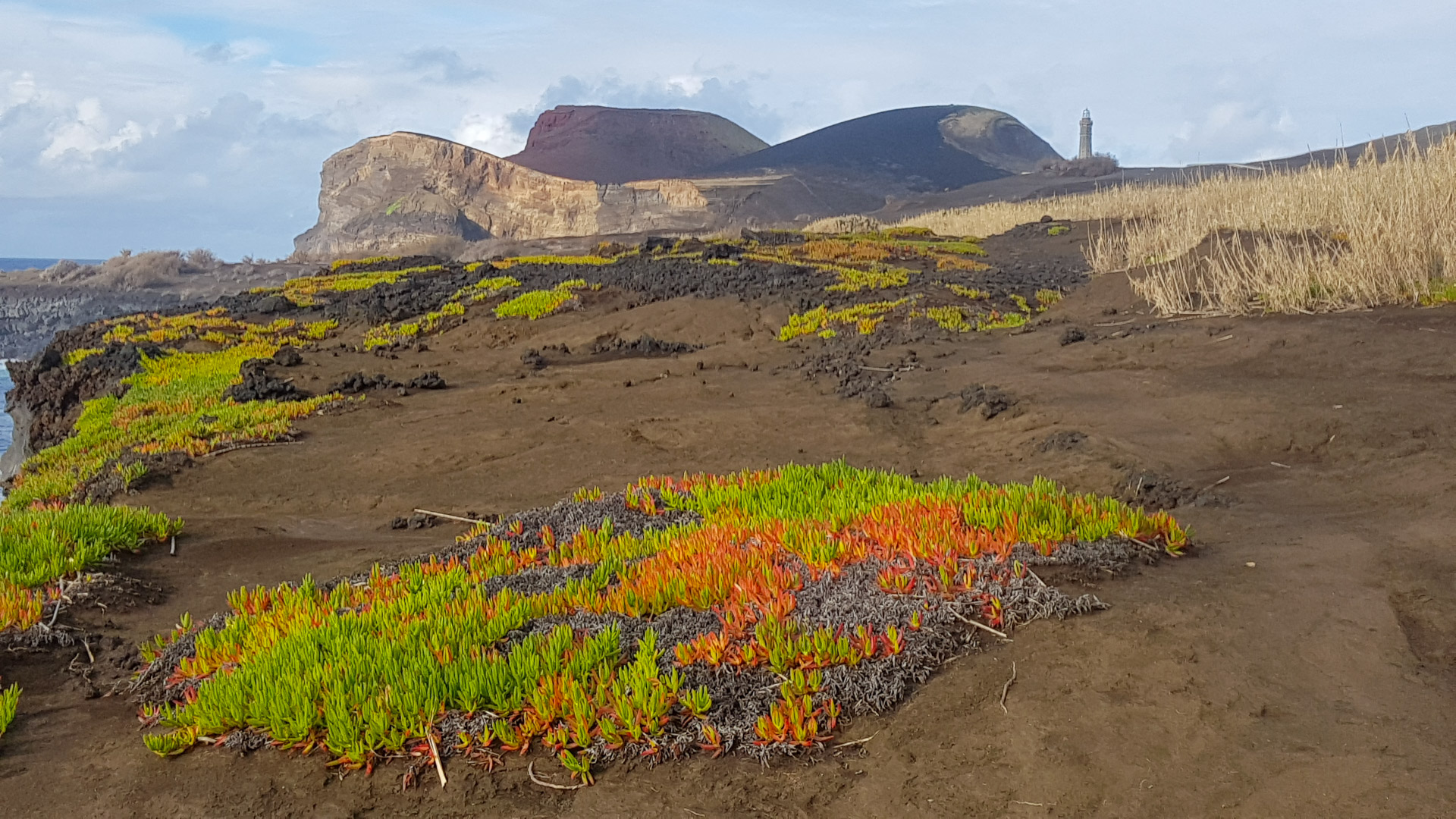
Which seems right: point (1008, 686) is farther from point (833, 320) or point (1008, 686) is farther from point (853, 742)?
point (833, 320)

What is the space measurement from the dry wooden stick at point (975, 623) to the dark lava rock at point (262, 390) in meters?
11.2

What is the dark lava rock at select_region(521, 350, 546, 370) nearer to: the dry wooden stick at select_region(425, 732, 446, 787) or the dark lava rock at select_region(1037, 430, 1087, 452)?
the dark lava rock at select_region(1037, 430, 1087, 452)

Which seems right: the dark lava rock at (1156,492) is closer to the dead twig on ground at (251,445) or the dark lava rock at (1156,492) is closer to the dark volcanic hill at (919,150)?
the dead twig on ground at (251,445)

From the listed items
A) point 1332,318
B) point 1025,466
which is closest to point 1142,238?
point 1332,318

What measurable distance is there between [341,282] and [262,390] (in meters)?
14.8

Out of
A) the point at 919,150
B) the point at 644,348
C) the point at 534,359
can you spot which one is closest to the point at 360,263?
the point at 534,359

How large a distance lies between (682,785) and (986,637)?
56.9 inches

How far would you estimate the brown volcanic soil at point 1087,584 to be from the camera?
3350mm

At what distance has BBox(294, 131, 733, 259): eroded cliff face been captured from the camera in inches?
2744

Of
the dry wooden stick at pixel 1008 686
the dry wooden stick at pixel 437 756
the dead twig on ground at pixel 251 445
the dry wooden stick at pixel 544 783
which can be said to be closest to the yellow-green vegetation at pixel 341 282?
the dead twig on ground at pixel 251 445

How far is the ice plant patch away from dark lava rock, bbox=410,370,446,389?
8645 mm

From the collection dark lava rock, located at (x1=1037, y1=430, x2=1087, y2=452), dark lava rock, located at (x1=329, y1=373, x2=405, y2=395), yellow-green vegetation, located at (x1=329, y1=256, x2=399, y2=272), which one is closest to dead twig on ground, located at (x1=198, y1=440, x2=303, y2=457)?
dark lava rock, located at (x1=329, y1=373, x2=405, y2=395)

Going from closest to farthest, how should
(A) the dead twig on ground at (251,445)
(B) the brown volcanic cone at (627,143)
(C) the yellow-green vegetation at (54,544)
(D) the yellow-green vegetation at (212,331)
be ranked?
(C) the yellow-green vegetation at (54,544), (A) the dead twig on ground at (251,445), (D) the yellow-green vegetation at (212,331), (B) the brown volcanic cone at (627,143)

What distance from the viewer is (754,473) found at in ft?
23.3
